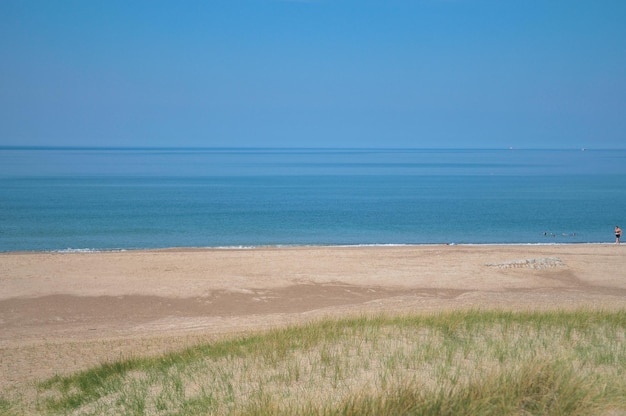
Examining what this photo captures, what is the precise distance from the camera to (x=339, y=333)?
450 inches

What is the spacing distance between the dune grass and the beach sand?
2.51 meters

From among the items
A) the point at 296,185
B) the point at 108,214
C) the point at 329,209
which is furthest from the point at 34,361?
the point at 296,185

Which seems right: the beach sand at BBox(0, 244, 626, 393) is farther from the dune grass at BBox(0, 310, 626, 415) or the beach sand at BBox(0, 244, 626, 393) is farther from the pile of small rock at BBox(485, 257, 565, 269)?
the dune grass at BBox(0, 310, 626, 415)

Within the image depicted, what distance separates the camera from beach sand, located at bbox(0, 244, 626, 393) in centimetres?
1531

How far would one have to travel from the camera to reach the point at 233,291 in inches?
888

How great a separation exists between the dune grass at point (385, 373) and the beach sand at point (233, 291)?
8.22ft

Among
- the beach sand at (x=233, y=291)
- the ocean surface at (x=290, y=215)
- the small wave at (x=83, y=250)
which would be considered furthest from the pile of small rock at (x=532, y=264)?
the small wave at (x=83, y=250)

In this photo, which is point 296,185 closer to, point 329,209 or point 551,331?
point 329,209

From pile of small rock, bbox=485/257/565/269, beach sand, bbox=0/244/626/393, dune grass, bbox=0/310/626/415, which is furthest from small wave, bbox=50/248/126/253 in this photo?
dune grass, bbox=0/310/626/415

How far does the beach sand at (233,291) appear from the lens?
1531cm

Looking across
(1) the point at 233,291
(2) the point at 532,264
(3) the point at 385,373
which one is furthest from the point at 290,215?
(3) the point at 385,373

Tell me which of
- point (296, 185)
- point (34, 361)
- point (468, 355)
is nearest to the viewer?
point (468, 355)

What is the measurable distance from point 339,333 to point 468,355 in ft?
8.44

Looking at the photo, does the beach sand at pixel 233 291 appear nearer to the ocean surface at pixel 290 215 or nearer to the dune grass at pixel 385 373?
the dune grass at pixel 385 373
